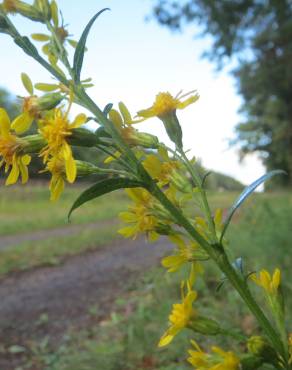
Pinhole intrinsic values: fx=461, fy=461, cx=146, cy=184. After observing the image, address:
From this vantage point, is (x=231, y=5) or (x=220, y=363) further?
(x=231, y=5)

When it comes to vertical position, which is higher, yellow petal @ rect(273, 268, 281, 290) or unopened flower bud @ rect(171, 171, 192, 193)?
unopened flower bud @ rect(171, 171, 192, 193)

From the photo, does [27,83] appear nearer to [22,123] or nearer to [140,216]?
[22,123]

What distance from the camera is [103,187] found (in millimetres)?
757

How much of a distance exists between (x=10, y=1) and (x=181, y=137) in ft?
1.44

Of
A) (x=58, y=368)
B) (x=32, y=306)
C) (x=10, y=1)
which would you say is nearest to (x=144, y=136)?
(x=10, y=1)

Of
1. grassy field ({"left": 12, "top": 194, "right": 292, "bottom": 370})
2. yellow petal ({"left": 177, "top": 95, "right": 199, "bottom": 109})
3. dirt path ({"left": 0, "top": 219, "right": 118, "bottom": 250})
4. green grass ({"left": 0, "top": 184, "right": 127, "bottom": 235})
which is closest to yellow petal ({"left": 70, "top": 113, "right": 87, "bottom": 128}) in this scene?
yellow petal ({"left": 177, "top": 95, "right": 199, "bottom": 109})

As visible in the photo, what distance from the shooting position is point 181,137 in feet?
3.00

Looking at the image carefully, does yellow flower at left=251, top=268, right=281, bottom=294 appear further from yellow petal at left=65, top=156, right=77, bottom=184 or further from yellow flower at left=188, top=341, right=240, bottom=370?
yellow petal at left=65, top=156, right=77, bottom=184

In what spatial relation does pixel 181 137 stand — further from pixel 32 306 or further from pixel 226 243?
pixel 32 306

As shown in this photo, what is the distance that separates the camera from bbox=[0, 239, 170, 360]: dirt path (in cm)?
387

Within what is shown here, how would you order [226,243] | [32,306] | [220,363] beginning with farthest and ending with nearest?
1. [32,306]
2. [226,243]
3. [220,363]

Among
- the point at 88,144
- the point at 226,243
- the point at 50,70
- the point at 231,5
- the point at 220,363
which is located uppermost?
the point at 231,5

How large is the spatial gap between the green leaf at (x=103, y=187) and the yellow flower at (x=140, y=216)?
11cm

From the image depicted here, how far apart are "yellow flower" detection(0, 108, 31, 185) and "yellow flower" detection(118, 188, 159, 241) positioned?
0.21 meters
